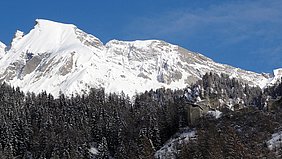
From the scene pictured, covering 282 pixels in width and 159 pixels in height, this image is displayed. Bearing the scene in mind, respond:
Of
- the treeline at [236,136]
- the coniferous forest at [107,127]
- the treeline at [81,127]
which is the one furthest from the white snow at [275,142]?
the treeline at [81,127]

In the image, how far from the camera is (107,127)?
533ft

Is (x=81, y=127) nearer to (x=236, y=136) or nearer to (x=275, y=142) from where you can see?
(x=275, y=142)

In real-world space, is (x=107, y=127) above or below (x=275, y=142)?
above

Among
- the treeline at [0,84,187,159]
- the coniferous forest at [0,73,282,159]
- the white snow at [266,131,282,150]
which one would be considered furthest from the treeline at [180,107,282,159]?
the treeline at [0,84,187,159]

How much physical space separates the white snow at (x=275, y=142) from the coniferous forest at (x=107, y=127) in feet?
4.00

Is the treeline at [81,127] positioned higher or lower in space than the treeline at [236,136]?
higher

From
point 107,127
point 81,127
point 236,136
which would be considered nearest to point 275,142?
point 236,136

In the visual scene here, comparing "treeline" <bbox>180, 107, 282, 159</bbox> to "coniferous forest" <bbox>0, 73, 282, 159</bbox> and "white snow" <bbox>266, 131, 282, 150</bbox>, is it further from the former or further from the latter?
"white snow" <bbox>266, 131, 282, 150</bbox>

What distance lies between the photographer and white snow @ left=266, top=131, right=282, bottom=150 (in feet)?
343

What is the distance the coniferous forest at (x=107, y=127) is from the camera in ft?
398

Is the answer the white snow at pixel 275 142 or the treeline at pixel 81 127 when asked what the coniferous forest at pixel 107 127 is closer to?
the treeline at pixel 81 127

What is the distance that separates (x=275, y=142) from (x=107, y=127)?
64123mm

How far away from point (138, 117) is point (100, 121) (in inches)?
419

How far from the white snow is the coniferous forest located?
4.00 ft
